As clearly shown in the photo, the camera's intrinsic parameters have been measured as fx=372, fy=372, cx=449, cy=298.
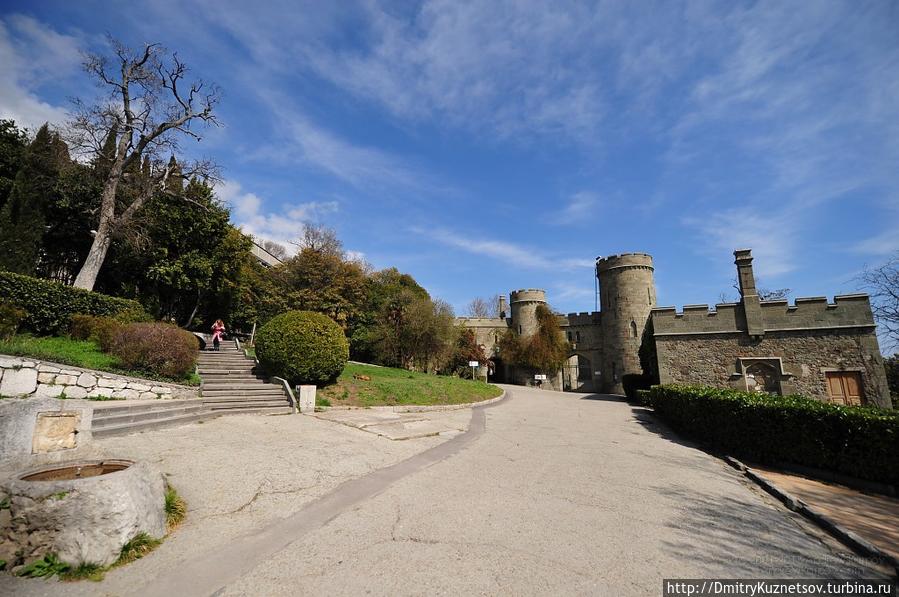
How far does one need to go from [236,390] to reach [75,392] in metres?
3.46

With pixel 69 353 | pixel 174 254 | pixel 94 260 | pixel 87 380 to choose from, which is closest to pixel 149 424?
pixel 87 380

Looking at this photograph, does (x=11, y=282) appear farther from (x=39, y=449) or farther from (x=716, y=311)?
(x=716, y=311)

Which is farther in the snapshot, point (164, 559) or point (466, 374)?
point (466, 374)

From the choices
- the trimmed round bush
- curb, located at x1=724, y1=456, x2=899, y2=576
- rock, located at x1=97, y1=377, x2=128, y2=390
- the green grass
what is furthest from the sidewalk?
rock, located at x1=97, y1=377, x2=128, y2=390

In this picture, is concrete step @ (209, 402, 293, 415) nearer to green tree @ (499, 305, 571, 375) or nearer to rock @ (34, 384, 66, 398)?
rock @ (34, 384, 66, 398)

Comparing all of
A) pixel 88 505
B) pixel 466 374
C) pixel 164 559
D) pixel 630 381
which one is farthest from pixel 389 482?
pixel 466 374

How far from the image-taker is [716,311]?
60.5 feet

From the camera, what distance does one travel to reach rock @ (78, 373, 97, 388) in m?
8.53

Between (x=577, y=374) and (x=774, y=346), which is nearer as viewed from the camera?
(x=774, y=346)

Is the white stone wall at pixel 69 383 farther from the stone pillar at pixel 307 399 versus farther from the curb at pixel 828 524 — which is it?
the curb at pixel 828 524

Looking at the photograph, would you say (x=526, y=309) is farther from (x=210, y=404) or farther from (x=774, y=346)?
(x=210, y=404)

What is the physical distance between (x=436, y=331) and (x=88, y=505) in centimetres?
2269

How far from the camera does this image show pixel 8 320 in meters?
9.48

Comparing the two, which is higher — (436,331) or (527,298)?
(527,298)
